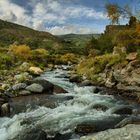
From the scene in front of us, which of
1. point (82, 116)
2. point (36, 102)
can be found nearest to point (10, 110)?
point (36, 102)

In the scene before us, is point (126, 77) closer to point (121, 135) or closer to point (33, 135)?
point (33, 135)

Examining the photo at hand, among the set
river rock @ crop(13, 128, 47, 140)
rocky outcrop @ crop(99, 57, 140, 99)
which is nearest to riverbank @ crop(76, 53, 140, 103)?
rocky outcrop @ crop(99, 57, 140, 99)

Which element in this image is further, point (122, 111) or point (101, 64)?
point (101, 64)

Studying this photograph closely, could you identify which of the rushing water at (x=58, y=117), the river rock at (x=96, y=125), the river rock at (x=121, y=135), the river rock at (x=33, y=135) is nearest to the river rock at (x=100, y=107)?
the rushing water at (x=58, y=117)

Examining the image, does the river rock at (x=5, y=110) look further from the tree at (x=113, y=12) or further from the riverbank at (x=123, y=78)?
the tree at (x=113, y=12)

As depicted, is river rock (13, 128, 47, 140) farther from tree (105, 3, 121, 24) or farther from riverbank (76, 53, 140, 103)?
tree (105, 3, 121, 24)

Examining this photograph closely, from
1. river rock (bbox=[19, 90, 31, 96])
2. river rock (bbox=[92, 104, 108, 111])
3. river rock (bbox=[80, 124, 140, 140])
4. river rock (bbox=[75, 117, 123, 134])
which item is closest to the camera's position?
river rock (bbox=[80, 124, 140, 140])

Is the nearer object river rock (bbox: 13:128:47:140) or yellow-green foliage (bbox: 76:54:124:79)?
river rock (bbox: 13:128:47:140)

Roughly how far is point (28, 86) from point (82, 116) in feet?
34.8

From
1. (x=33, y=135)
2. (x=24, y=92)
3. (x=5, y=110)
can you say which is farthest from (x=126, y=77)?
(x=33, y=135)

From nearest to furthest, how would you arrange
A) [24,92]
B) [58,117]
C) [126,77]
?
[58,117] → [24,92] → [126,77]

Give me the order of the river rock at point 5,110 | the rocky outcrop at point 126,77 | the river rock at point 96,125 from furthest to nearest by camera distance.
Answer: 1. the rocky outcrop at point 126,77
2. the river rock at point 5,110
3. the river rock at point 96,125

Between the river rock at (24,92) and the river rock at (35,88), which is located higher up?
the river rock at (35,88)

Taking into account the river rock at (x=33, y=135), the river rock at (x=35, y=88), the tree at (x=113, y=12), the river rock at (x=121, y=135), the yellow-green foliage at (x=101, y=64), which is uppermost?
the tree at (x=113, y=12)
